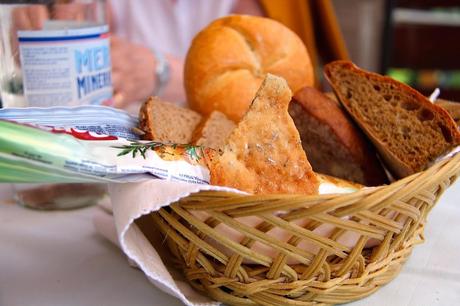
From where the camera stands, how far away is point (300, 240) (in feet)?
1.37

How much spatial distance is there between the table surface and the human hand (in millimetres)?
546

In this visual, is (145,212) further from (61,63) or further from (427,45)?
(427,45)

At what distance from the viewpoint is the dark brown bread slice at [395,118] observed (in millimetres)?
524

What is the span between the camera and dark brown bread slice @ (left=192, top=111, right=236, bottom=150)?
1.98ft

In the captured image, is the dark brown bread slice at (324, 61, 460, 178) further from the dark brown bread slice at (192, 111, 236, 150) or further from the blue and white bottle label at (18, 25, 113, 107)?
the blue and white bottle label at (18, 25, 113, 107)

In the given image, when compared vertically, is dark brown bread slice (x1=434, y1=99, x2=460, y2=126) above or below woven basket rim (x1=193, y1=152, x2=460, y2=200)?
above

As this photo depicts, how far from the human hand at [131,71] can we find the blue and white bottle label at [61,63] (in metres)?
0.45

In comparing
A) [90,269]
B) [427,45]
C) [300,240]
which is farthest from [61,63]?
[427,45]

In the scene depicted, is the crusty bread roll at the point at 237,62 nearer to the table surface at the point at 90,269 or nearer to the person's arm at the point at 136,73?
the table surface at the point at 90,269

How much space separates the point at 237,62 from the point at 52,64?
261 mm

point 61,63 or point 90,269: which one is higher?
point 61,63

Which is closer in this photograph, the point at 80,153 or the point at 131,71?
the point at 80,153

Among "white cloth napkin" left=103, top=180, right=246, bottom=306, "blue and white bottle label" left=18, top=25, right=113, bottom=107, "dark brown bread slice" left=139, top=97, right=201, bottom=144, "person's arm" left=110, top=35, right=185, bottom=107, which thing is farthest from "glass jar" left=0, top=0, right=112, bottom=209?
"person's arm" left=110, top=35, right=185, bottom=107

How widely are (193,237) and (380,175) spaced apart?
297mm
